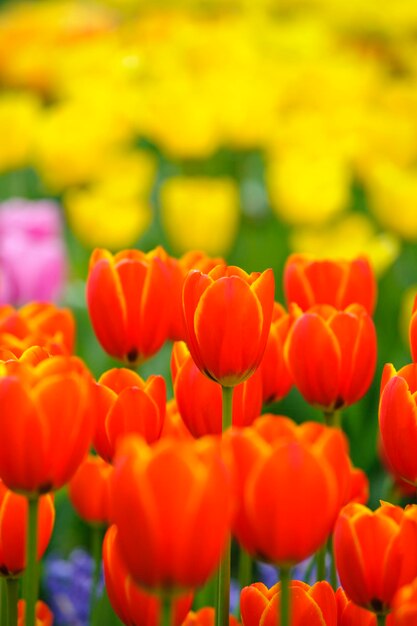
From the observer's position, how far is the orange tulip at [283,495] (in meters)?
0.51

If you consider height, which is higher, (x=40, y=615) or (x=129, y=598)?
(x=129, y=598)

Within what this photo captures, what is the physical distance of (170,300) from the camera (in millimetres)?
839

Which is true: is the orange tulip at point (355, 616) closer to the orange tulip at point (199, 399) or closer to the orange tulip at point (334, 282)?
the orange tulip at point (199, 399)

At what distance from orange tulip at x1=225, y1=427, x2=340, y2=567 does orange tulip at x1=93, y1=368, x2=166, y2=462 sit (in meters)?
0.14

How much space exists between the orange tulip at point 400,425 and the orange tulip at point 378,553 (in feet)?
0.17

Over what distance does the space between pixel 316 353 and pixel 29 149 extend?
73.1 inches

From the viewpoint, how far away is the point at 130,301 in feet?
2.63

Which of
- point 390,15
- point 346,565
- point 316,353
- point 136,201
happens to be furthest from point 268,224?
point 346,565

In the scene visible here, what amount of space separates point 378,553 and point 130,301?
29cm

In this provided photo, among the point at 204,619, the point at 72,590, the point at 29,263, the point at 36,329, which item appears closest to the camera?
the point at 204,619

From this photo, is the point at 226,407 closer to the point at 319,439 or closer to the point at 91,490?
the point at 319,439

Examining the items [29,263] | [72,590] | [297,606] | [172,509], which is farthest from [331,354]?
[29,263]

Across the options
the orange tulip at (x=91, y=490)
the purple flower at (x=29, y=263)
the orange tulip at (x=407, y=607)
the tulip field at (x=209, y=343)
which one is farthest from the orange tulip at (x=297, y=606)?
the purple flower at (x=29, y=263)

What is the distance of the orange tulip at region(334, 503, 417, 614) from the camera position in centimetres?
60
